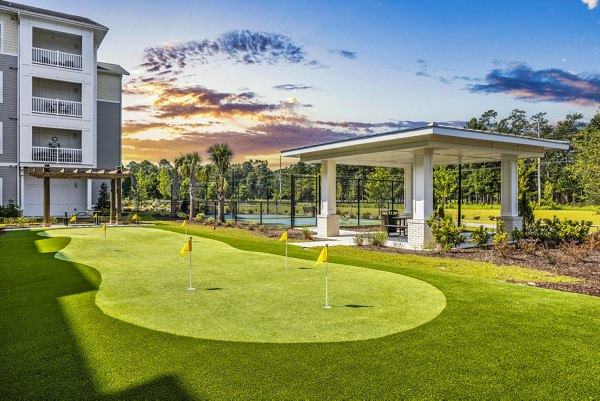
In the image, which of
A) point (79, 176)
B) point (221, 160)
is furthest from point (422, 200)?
point (79, 176)

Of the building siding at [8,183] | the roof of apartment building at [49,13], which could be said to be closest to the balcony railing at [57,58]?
the roof of apartment building at [49,13]

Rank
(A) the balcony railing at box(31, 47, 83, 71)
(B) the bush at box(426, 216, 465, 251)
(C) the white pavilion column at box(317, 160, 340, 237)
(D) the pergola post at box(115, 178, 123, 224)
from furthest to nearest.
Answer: (A) the balcony railing at box(31, 47, 83, 71) < (D) the pergola post at box(115, 178, 123, 224) < (C) the white pavilion column at box(317, 160, 340, 237) < (B) the bush at box(426, 216, 465, 251)

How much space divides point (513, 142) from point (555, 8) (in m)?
6.55

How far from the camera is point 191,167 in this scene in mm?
31484

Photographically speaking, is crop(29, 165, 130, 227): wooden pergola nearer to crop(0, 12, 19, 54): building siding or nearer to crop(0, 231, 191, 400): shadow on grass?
crop(0, 12, 19, 54): building siding

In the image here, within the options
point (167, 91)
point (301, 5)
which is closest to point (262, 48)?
point (301, 5)

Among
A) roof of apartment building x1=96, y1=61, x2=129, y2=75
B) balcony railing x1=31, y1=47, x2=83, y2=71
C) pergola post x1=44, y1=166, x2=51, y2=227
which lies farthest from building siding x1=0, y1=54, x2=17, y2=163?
roof of apartment building x1=96, y1=61, x2=129, y2=75

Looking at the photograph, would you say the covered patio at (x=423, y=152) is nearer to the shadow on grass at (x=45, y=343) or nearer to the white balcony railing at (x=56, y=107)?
the shadow on grass at (x=45, y=343)

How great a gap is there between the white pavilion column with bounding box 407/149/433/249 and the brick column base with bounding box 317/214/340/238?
4775mm

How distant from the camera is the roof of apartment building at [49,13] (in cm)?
2507

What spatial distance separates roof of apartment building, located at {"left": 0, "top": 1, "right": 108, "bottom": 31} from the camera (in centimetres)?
2507

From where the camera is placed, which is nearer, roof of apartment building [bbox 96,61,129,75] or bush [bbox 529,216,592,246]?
bush [bbox 529,216,592,246]

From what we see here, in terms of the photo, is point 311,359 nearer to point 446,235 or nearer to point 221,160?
point 446,235

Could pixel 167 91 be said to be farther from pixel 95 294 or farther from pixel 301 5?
pixel 95 294
